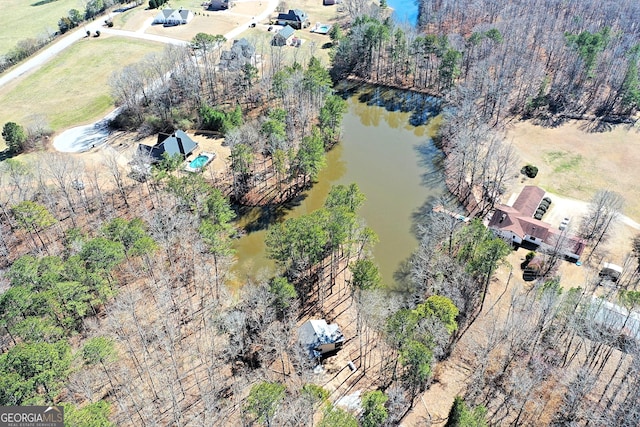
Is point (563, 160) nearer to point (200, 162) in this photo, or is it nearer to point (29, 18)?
point (200, 162)

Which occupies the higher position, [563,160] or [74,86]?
[74,86]

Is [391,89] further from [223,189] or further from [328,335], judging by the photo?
[328,335]

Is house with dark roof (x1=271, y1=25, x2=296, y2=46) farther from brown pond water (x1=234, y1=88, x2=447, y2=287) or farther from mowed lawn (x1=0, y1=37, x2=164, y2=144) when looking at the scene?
mowed lawn (x1=0, y1=37, x2=164, y2=144)

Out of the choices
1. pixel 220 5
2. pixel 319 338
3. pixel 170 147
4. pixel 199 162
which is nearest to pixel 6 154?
pixel 170 147

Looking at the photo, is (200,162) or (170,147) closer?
(170,147)

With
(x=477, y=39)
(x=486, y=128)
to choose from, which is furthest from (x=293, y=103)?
(x=477, y=39)

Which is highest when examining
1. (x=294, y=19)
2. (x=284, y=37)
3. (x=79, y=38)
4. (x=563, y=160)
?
(x=294, y=19)

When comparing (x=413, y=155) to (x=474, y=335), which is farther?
(x=413, y=155)
